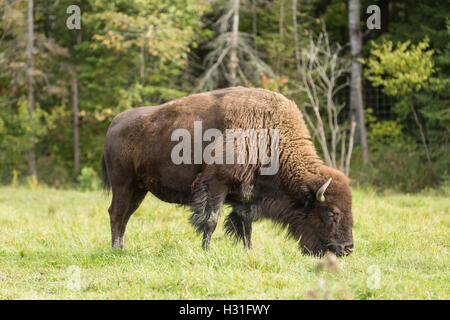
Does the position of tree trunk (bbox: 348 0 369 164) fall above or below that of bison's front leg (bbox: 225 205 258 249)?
above

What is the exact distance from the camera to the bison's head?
5879 mm

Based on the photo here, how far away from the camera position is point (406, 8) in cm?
1980

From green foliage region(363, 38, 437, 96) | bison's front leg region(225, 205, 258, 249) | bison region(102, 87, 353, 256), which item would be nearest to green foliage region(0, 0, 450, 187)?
green foliage region(363, 38, 437, 96)

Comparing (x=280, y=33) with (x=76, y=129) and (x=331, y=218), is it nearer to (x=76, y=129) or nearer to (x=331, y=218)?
(x=76, y=129)

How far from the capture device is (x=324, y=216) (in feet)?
19.8

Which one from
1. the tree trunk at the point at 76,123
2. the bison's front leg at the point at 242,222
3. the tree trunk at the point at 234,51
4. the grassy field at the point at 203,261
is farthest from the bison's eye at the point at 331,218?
the tree trunk at the point at 76,123

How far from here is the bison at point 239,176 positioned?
6082 millimetres

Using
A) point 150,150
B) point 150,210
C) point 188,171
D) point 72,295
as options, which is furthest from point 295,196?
point 150,210

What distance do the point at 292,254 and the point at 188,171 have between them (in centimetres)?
160

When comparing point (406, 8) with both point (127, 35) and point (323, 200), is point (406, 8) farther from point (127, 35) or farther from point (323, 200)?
point (323, 200)

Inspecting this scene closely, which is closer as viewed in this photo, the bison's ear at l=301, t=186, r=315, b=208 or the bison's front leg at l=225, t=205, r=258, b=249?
the bison's ear at l=301, t=186, r=315, b=208

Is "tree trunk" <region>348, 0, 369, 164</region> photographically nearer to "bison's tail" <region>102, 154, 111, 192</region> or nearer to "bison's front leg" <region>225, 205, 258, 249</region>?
"bison's front leg" <region>225, 205, 258, 249</region>

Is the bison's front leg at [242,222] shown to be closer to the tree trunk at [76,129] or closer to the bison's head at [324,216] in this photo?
the bison's head at [324,216]

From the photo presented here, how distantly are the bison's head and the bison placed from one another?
0.01 metres
